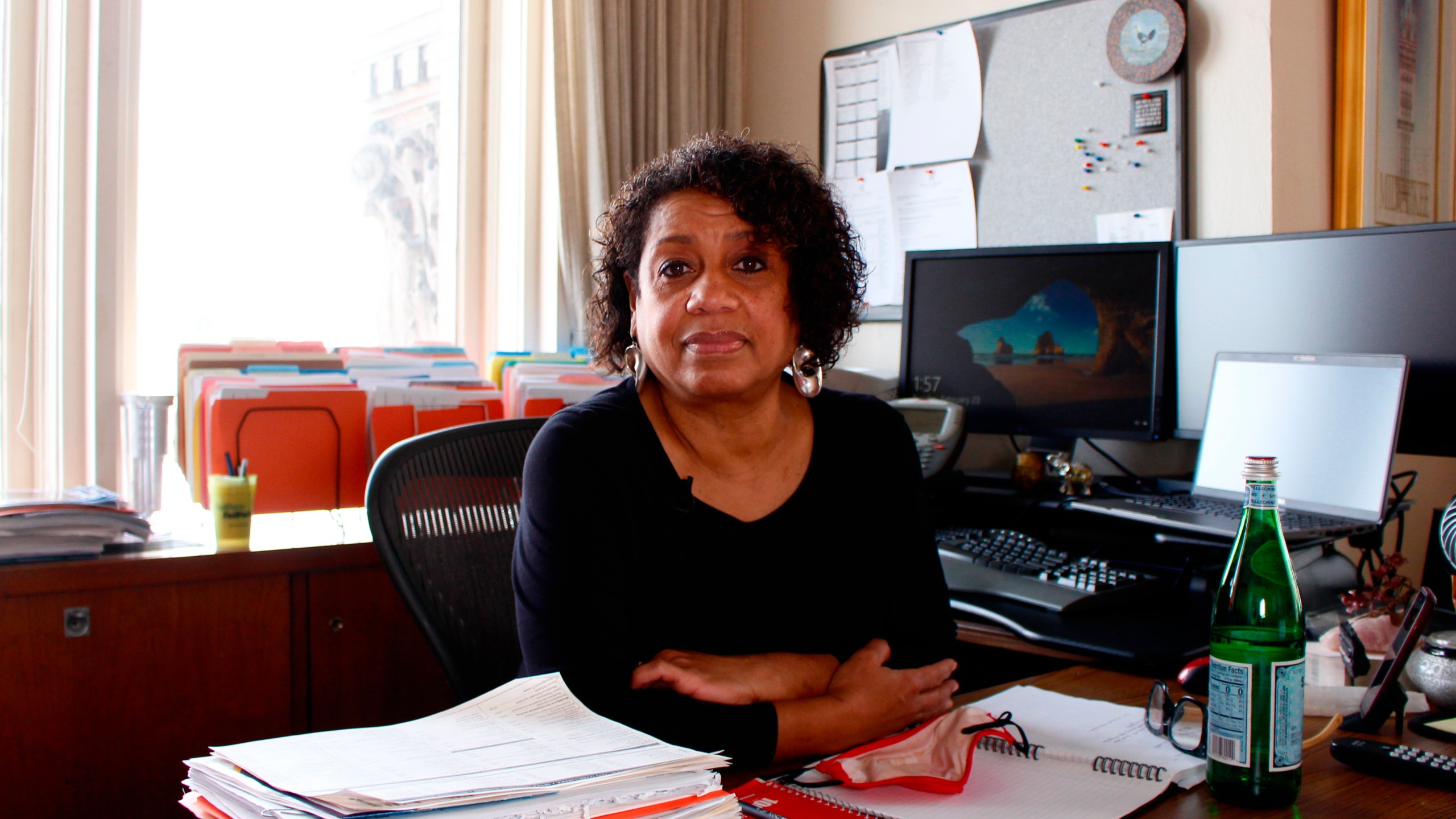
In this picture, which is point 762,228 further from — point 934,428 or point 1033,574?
point 934,428

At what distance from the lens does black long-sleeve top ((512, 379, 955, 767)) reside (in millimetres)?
1129

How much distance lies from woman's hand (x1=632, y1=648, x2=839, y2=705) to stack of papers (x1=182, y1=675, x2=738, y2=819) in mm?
392

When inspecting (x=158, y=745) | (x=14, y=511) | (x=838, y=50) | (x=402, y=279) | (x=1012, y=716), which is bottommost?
(x=158, y=745)

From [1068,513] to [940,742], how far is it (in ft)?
3.60

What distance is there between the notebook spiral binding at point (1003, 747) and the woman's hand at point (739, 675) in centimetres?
27

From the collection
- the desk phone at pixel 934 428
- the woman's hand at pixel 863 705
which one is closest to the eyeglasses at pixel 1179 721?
the woman's hand at pixel 863 705

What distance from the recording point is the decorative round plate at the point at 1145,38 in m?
2.13

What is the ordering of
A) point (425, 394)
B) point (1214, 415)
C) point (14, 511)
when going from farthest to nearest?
point (425, 394) < point (1214, 415) < point (14, 511)

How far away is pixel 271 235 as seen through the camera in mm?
2455

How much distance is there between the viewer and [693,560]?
123 cm

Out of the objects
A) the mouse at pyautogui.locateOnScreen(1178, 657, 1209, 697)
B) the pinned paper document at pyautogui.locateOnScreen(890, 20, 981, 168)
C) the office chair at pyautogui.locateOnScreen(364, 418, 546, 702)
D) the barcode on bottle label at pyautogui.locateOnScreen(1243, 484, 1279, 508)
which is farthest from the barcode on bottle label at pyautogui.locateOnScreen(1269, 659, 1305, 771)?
the pinned paper document at pyautogui.locateOnScreen(890, 20, 981, 168)

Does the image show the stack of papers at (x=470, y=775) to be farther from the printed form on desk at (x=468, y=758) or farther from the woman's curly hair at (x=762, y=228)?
the woman's curly hair at (x=762, y=228)

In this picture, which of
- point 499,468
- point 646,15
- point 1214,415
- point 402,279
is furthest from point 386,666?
point 646,15

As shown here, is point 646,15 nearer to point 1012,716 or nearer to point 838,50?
point 838,50
